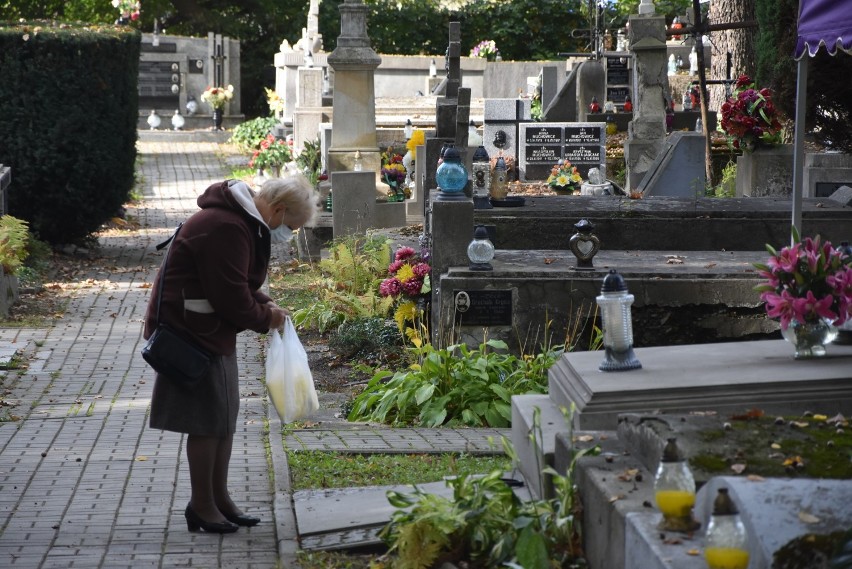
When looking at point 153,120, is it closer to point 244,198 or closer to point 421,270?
point 421,270

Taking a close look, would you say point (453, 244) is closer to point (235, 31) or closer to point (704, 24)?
point (704, 24)

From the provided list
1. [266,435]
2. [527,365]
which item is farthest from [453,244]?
[266,435]

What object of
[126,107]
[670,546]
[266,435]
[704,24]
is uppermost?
[704,24]

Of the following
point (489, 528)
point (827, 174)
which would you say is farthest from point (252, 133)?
point (489, 528)

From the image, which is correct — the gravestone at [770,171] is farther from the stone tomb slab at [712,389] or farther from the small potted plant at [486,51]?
the small potted plant at [486,51]

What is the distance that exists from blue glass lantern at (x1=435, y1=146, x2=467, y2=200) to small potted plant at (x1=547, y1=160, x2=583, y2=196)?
668cm

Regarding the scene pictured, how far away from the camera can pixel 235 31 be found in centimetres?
4197

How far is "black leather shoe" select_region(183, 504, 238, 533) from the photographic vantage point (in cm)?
582

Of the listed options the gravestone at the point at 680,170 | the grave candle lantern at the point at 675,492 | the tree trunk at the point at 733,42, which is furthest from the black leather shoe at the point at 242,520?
the tree trunk at the point at 733,42

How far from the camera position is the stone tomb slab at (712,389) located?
18.0 feet

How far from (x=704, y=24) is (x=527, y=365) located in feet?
32.5

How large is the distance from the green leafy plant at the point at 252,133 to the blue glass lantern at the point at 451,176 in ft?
66.1

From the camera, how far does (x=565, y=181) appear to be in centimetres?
1636

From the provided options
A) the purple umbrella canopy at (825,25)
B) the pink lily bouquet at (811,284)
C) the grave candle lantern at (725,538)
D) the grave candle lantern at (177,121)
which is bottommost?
the grave candle lantern at (725,538)
